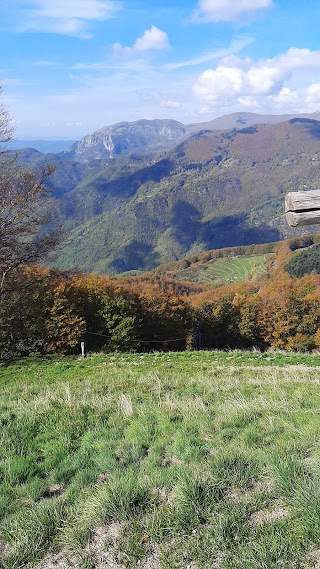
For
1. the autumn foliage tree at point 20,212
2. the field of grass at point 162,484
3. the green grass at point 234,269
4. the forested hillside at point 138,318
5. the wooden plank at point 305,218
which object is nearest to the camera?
the field of grass at point 162,484

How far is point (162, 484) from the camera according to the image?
3688mm

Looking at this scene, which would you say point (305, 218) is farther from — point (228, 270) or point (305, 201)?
point (228, 270)

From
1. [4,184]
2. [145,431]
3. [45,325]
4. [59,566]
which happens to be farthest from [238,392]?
[45,325]

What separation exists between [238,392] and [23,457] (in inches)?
168

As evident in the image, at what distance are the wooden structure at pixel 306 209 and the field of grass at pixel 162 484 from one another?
240cm

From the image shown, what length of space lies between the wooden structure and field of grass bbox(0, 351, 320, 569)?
2.40m

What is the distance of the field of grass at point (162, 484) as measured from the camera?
2.86m

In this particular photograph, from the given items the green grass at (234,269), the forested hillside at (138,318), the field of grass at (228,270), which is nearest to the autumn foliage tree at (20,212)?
the forested hillside at (138,318)

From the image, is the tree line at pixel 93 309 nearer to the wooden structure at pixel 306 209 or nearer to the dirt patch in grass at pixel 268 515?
the wooden structure at pixel 306 209

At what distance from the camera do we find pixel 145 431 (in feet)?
16.7

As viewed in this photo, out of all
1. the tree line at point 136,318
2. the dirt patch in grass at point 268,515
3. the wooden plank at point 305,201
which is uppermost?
the wooden plank at point 305,201

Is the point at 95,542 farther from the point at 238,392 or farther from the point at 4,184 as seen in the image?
the point at 4,184

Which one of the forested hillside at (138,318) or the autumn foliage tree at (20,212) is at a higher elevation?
the autumn foliage tree at (20,212)

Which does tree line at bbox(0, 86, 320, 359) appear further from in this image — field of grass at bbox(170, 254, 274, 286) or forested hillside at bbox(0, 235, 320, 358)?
field of grass at bbox(170, 254, 274, 286)
